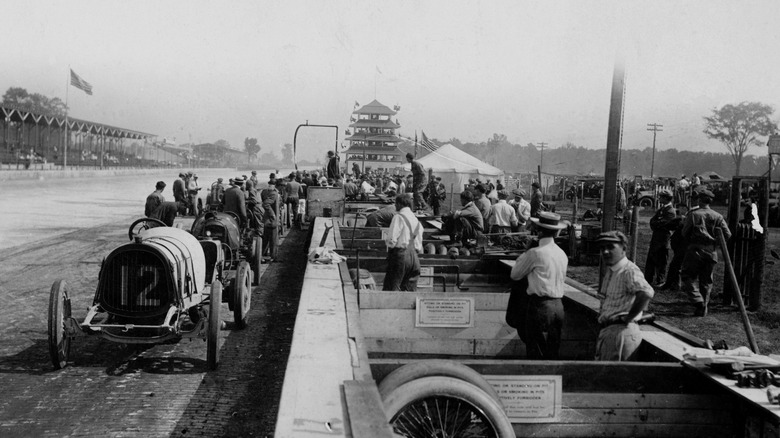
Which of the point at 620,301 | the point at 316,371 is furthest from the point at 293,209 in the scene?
the point at 316,371

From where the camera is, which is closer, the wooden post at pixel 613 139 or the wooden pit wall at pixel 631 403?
the wooden pit wall at pixel 631 403

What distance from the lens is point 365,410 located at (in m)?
3.95

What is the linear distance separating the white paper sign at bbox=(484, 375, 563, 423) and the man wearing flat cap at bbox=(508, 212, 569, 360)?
119cm

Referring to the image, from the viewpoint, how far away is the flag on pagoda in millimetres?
49125

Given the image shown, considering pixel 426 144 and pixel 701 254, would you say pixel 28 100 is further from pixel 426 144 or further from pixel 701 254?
pixel 701 254

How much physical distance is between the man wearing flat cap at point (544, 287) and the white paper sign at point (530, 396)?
3.91 ft

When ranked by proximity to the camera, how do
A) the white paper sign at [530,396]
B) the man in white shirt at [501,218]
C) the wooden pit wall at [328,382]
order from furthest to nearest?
the man in white shirt at [501,218] < the white paper sign at [530,396] < the wooden pit wall at [328,382]

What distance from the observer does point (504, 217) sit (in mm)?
15602

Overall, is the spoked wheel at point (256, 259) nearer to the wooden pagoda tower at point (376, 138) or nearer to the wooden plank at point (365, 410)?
the wooden plank at point (365, 410)

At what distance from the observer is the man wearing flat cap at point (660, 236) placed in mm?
12562

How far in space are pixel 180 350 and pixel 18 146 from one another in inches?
2388

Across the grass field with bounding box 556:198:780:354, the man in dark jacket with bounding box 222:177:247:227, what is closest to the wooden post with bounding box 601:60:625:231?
the grass field with bounding box 556:198:780:354

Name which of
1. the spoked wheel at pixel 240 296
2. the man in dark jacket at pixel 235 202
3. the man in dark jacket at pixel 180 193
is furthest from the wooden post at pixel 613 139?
the man in dark jacket at pixel 180 193

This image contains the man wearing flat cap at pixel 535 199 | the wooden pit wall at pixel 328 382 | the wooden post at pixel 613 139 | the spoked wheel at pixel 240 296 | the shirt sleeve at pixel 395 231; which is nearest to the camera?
the wooden pit wall at pixel 328 382
